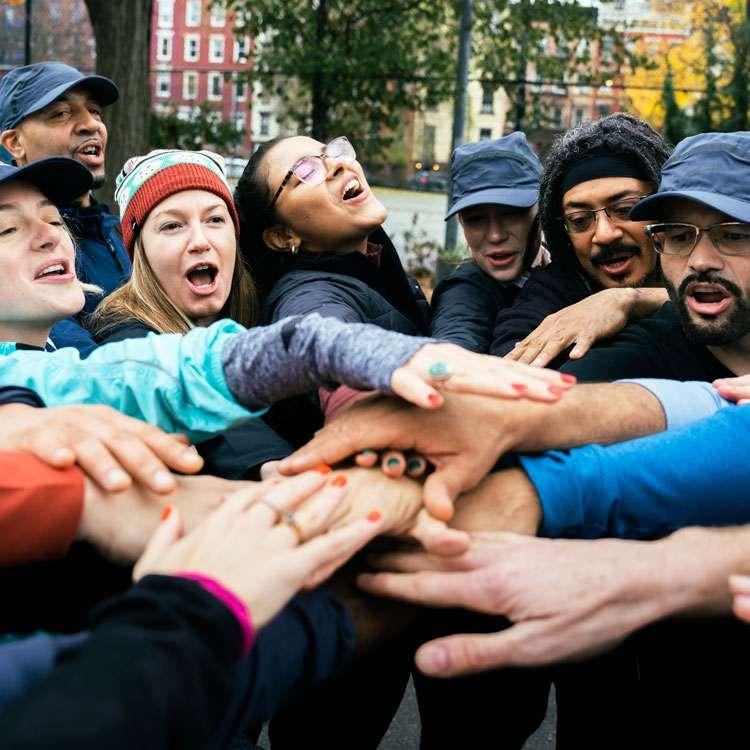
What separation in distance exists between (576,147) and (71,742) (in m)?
2.70

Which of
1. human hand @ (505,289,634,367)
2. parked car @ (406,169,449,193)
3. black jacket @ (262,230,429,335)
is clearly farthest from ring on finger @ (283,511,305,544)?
parked car @ (406,169,449,193)

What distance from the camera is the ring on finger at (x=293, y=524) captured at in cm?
156

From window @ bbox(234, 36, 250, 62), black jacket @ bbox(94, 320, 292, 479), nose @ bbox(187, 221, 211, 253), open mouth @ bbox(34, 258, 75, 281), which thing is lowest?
black jacket @ bbox(94, 320, 292, 479)

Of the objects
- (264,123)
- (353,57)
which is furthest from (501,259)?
(264,123)

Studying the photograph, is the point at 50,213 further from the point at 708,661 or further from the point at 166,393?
the point at 708,661

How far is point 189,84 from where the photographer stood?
18.3 metres

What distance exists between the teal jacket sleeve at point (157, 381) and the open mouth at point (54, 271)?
0.53 m

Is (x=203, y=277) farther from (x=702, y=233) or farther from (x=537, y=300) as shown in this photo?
(x=702, y=233)

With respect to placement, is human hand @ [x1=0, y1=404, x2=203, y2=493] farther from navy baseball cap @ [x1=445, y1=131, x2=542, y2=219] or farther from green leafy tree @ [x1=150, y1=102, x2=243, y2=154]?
green leafy tree @ [x1=150, y1=102, x2=243, y2=154]

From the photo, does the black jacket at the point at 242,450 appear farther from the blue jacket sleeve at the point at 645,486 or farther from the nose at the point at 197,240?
the nose at the point at 197,240

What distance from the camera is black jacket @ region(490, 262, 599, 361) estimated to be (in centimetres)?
322

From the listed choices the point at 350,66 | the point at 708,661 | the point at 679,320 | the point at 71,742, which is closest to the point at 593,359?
the point at 679,320

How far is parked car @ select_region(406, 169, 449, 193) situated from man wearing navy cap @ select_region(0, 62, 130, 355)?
606 inches

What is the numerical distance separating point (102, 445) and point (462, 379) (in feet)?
1.98
